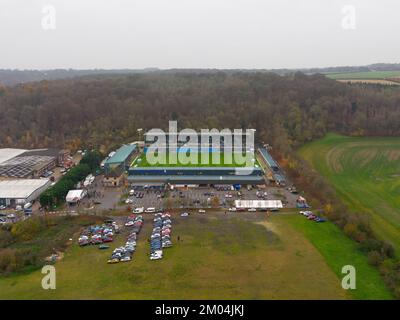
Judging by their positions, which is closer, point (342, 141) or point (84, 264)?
point (84, 264)

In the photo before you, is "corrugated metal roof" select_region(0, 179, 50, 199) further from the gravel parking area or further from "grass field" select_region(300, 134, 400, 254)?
"grass field" select_region(300, 134, 400, 254)

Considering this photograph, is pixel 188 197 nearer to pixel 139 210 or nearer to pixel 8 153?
pixel 139 210

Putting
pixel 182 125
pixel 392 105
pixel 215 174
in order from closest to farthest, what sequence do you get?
pixel 215 174, pixel 182 125, pixel 392 105

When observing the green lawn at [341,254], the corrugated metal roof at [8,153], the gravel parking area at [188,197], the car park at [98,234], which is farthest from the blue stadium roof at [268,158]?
the corrugated metal roof at [8,153]

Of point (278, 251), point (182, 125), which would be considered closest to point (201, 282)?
point (278, 251)

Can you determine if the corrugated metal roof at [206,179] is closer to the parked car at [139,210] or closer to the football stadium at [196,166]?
the football stadium at [196,166]

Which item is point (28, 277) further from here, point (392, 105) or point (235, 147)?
point (392, 105)

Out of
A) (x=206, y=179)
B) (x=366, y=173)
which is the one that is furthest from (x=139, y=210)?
(x=366, y=173)
